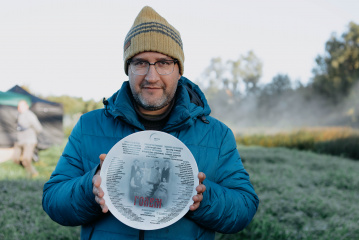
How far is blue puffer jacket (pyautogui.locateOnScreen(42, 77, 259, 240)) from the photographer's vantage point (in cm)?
154

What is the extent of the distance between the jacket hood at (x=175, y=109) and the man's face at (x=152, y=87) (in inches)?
2.5

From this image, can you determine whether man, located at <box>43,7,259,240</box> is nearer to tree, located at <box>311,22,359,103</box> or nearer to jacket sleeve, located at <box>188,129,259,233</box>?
jacket sleeve, located at <box>188,129,259,233</box>

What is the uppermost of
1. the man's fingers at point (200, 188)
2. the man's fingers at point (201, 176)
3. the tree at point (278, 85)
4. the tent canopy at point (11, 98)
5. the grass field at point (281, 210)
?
the tree at point (278, 85)

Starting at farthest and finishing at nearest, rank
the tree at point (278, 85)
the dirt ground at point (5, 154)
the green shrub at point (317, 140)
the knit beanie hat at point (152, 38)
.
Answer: the tree at point (278, 85) < the green shrub at point (317, 140) < the dirt ground at point (5, 154) < the knit beanie hat at point (152, 38)

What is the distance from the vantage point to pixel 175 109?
1746 mm

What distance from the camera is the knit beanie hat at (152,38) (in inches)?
70.2

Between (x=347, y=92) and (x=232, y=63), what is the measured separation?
13017 mm

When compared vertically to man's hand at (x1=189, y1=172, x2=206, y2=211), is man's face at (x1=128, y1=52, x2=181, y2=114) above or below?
above

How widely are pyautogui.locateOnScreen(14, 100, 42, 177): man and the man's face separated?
249 inches

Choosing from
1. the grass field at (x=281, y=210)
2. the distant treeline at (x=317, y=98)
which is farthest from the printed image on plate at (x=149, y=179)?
the distant treeline at (x=317, y=98)

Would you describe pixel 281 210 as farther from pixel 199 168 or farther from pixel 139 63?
pixel 139 63

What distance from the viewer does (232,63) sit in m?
28.3

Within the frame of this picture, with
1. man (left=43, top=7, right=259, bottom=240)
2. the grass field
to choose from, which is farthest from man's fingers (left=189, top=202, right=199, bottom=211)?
the grass field

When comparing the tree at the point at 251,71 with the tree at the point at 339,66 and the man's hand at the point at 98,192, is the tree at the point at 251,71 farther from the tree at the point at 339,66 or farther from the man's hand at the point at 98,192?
the man's hand at the point at 98,192
